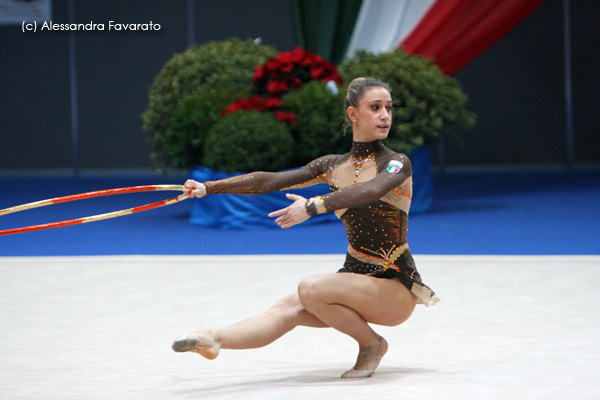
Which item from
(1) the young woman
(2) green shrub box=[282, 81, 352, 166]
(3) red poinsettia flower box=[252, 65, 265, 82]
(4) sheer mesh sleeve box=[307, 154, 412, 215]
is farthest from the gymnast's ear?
(3) red poinsettia flower box=[252, 65, 265, 82]

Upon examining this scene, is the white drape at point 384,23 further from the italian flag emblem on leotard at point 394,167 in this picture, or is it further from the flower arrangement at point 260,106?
Result: the italian flag emblem on leotard at point 394,167

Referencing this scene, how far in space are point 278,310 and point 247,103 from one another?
16.4ft

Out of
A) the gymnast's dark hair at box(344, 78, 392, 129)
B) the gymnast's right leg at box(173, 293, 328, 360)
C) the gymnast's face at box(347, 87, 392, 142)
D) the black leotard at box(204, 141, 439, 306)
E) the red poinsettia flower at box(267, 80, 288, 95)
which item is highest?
the red poinsettia flower at box(267, 80, 288, 95)

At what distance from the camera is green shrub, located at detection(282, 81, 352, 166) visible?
7949 millimetres

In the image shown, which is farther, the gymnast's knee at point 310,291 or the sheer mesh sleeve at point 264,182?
the sheer mesh sleeve at point 264,182

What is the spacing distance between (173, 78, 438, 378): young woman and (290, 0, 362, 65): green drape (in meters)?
6.55

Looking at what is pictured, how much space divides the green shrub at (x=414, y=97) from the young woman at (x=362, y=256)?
4631 mm

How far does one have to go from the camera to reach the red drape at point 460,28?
31.2 feet

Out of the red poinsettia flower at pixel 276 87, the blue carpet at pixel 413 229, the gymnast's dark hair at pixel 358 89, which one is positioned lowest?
the blue carpet at pixel 413 229

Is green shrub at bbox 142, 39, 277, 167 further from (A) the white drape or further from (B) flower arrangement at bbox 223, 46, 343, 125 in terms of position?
(A) the white drape

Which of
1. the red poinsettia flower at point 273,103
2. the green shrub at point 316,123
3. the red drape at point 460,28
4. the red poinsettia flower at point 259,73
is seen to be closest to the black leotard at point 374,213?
the green shrub at point 316,123

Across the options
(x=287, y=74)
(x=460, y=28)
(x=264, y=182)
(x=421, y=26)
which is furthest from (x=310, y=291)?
(x=460, y=28)

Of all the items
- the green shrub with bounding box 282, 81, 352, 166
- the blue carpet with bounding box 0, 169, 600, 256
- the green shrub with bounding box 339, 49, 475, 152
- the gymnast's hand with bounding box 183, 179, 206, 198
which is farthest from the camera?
the green shrub with bounding box 339, 49, 475, 152

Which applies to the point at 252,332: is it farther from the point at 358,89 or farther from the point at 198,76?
the point at 198,76
